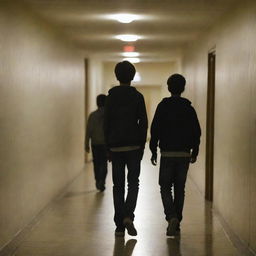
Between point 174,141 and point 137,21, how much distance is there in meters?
2.55

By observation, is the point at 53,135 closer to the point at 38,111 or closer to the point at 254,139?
the point at 38,111

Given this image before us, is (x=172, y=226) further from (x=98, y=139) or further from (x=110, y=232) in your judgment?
(x=98, y=139)

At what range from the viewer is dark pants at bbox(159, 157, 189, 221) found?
4.90 meters

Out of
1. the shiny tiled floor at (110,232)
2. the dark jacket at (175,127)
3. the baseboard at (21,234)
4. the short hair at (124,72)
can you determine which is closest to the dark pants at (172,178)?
the dark jacket at (175,127)

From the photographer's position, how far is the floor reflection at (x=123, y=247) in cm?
450

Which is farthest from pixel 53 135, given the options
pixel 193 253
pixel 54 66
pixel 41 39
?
pixel 193 253

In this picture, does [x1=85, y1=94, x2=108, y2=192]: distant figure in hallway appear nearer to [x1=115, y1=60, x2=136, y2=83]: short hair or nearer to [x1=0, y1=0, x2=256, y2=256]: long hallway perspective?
[x1=0, y1=0, x2=256, y2=256]: long hallway perspective

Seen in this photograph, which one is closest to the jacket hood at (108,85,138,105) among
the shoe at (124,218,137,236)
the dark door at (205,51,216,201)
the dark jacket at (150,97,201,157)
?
the dark jacket at (150,97,201,157)

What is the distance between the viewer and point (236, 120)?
5.14 metres

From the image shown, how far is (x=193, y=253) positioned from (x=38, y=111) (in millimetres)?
2480

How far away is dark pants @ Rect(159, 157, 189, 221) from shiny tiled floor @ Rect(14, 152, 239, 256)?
32 cm

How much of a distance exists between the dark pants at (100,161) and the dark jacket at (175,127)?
312 cm

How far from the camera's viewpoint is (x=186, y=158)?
4.91 metres

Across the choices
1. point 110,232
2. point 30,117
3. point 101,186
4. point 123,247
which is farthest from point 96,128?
point 123,247
